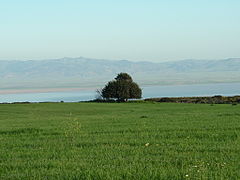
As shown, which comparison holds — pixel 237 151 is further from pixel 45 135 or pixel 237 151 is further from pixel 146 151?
pixel 45 135

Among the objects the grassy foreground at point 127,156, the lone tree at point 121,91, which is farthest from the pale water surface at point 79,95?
the grassy foreground at point 127,156

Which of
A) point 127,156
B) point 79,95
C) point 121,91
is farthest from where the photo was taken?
point 79,95

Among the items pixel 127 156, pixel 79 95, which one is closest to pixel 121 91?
pixel 79 95

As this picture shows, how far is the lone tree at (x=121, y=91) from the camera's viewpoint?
80.4 metres

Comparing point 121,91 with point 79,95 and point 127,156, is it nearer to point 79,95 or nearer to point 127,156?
point 79,95

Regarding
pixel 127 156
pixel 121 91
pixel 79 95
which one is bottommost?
pixel 127 156

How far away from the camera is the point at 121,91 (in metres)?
80.2

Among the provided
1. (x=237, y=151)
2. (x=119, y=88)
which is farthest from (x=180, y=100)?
(x=237, y=151)

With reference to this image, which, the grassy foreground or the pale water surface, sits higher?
the pale water surface

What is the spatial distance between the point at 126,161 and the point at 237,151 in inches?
101

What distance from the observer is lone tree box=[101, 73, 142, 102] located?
80.4m

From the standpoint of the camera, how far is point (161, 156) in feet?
31.0

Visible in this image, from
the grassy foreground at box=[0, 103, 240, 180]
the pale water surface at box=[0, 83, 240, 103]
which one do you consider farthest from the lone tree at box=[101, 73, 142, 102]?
the grassy foreground at box=[0, 103, 240, 180]

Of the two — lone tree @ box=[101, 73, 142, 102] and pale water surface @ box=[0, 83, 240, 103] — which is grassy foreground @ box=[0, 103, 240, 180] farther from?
pale water surface @ box=[0, 83, 240, 103]
